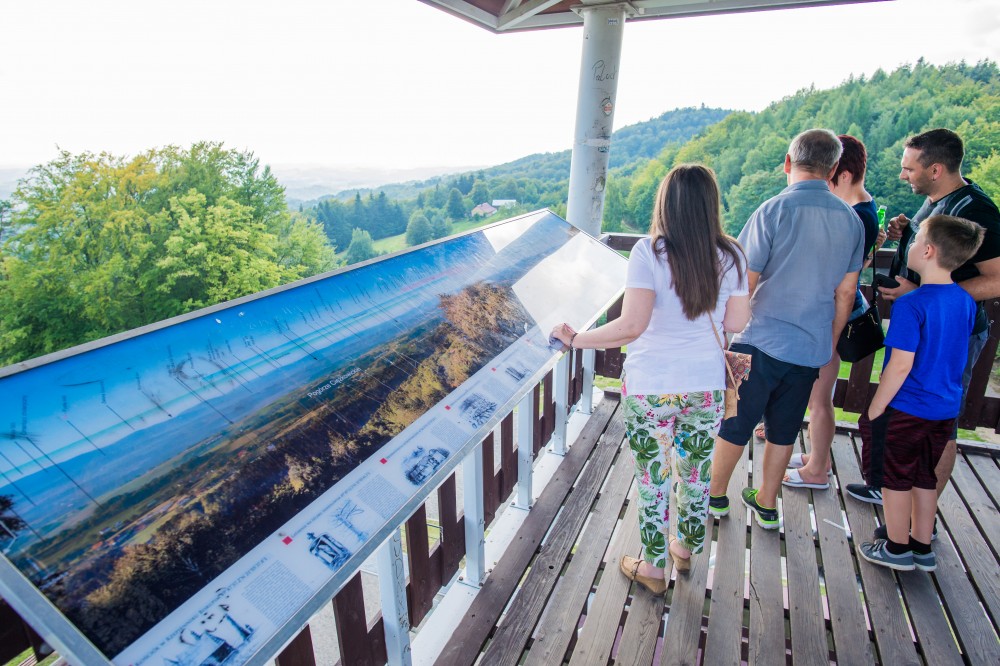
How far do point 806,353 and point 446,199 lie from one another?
17740 mm

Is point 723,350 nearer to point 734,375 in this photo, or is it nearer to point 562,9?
point 734,375

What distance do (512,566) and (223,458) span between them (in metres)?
1.20

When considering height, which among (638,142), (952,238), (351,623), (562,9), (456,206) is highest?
(562,9)

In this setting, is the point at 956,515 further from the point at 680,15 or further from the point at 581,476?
the point at 680,15

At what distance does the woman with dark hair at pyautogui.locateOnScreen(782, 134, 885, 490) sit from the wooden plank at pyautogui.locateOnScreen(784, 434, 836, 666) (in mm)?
73

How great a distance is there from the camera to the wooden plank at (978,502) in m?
1.94

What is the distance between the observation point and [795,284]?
160cm

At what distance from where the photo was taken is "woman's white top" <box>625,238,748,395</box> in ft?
4.42

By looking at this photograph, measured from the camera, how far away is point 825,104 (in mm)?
28062

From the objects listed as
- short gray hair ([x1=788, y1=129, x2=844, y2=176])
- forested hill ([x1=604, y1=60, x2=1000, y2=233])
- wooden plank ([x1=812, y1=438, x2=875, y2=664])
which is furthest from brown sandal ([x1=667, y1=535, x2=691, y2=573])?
forested hill ([x1=604, y1=60, x2=1000, y2=233])

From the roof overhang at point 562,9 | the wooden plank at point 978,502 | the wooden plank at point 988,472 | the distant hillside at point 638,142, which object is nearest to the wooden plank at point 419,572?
the wooden plank at point 978,502

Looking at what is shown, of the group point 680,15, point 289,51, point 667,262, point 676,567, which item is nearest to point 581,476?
point 676,567

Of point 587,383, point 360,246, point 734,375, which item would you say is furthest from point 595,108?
point 360,246

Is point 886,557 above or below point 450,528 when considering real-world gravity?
below
